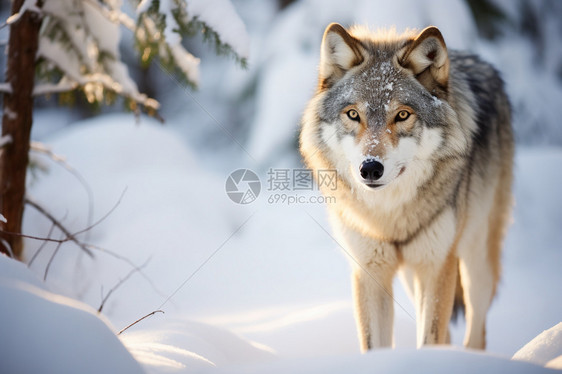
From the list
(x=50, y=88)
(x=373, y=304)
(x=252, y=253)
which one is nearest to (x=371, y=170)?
(x=373, y=304)

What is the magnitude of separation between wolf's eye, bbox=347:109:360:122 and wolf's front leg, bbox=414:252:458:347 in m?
0.97

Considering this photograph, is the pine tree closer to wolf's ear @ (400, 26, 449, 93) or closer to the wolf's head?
the wolf's head

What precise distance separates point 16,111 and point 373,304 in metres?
2.73

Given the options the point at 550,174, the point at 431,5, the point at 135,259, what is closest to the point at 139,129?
the point at 135,259

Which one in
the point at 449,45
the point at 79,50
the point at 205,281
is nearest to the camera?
Answer: the point at 79,50

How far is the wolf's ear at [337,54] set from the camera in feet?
7.79

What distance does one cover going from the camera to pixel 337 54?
97.3 inches

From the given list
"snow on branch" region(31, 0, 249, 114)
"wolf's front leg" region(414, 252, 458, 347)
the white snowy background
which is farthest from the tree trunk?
"wolf's front leg" region(414, 252, 458, 347)

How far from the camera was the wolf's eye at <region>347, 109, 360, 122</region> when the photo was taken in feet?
7.47

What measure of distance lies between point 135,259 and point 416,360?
4476 mm

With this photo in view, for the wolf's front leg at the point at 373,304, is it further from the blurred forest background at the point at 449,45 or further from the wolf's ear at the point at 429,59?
the blurred forest background at the point at 449,45

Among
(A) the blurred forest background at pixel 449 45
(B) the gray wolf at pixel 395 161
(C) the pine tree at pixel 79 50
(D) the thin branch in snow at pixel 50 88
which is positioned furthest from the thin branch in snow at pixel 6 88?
(A) the blurred forest background at pixel 449 45

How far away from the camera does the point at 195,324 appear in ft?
8.71

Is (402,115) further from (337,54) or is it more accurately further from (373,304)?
(373,304)
